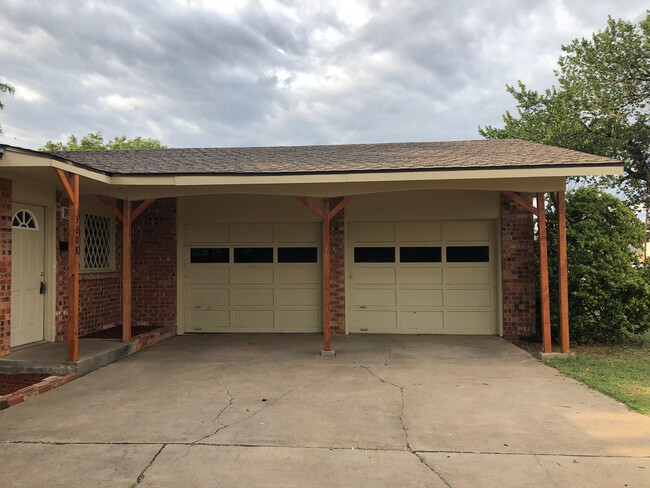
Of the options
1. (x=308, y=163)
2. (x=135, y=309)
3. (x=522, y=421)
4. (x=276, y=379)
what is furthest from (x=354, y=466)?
(x=135, y=309)

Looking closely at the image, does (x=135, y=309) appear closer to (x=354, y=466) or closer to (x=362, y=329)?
(x=362, y=329)

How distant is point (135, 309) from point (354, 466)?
689 centimetres

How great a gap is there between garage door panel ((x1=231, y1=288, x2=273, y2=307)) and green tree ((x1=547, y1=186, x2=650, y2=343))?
5.22 meters

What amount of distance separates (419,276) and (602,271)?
303cm

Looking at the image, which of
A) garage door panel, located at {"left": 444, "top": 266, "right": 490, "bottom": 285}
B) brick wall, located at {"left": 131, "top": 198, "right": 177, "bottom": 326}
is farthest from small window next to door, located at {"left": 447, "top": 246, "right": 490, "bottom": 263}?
brick wall, located at {"left": 131, "top": 198, "right": 177, "bottom": 326}

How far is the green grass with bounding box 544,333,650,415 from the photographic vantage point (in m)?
4.66

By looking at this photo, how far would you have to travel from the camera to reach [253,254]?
8672 millimetres

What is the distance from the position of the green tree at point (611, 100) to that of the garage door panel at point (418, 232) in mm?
11004

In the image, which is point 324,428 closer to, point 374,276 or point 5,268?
point 374,276

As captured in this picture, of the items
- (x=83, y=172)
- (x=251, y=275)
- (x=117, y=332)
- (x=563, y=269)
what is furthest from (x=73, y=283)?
(x=563, y=269)

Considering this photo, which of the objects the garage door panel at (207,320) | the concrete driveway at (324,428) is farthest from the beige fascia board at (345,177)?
the garage door panel at (207,320)

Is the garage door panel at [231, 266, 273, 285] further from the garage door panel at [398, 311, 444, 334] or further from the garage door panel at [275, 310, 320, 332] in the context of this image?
the garage door panel at [398, 311, 444, 334]

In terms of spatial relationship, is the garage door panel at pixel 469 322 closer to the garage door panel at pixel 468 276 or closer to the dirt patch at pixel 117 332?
the garage door panel at pixel 468 276

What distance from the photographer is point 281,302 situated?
8.57 m
